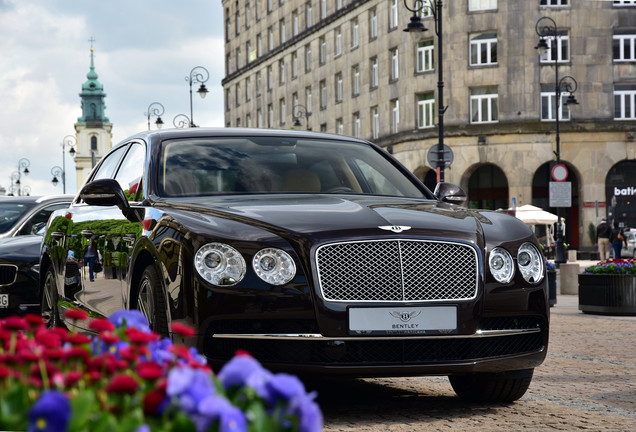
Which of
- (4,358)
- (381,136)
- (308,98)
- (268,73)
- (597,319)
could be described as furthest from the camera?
(268,73)

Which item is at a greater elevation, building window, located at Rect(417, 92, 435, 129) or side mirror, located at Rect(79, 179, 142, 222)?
building window, located at Rect(417, 92, 435, 129)

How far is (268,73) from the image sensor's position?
72.3 m

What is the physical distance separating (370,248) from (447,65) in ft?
143

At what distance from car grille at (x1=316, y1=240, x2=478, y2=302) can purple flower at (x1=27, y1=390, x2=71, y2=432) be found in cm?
369

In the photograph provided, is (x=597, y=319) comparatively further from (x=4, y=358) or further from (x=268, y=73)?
(x=268, y=73)

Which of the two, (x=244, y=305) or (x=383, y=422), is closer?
(x=244, y=305)

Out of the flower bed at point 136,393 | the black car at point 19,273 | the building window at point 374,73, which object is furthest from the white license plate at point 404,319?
the building window at point 374,73

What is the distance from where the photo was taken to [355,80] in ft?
186

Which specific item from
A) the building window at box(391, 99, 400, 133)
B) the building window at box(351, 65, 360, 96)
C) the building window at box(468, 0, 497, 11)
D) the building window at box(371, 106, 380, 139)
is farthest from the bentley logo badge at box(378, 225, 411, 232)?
the building window at box(351, 65, 360, 96)

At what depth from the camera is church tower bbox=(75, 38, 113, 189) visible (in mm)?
180000

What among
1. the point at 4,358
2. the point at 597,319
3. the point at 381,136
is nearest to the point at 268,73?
the point at 381,136

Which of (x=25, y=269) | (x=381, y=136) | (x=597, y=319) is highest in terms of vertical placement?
(x=381, y=136)

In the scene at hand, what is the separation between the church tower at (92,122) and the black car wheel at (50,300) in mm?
173821

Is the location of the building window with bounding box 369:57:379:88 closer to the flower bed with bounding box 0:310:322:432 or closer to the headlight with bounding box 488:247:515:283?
the headlight with bounding box 488:247:515:283
